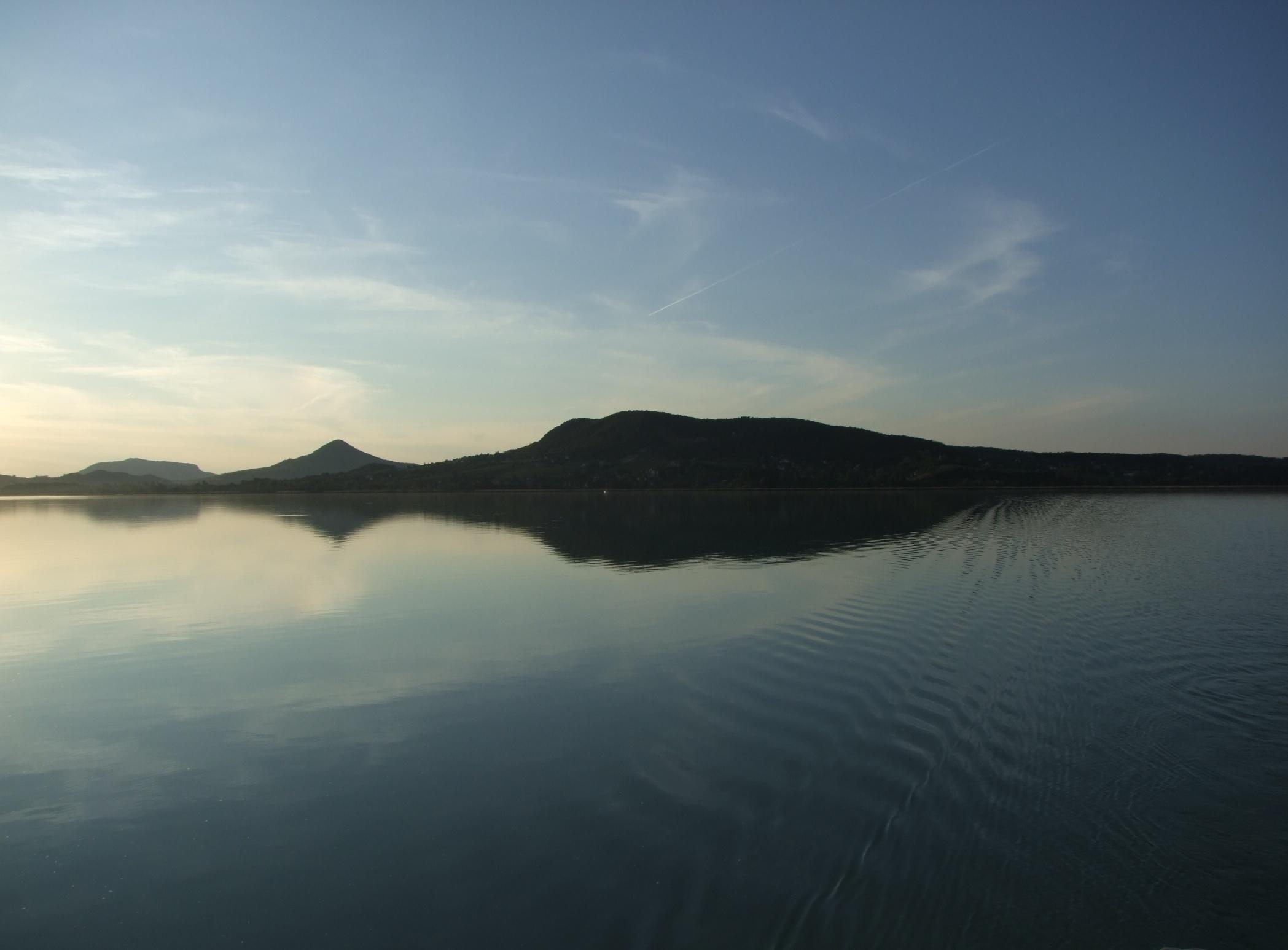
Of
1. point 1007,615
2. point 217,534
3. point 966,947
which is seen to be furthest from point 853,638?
Result: point 217,534

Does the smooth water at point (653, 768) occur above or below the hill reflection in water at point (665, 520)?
below

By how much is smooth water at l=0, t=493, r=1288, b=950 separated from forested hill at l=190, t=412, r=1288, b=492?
117608 mm

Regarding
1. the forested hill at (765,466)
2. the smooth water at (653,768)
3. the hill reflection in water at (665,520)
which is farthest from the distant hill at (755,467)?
the smooth water at (653,768)

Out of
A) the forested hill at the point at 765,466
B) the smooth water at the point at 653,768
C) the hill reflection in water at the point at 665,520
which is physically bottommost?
the smooth water at the point at 653,768

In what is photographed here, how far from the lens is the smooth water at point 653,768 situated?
534 centimetres

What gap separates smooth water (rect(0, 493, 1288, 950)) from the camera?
210 inches

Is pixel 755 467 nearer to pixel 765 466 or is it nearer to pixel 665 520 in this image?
pixel 765 466

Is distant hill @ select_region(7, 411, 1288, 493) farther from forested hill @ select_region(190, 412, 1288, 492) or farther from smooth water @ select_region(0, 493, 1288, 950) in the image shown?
smooth water @ select_region(0, 493, 1288, 950)

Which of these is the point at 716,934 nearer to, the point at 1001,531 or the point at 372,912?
the point at 372,912

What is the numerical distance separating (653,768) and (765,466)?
14646cm

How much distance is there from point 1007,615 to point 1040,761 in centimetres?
878

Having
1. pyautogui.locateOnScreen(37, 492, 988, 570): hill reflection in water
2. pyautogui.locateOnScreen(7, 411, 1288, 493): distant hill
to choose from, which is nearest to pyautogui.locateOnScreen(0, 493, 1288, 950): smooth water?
pyautogui.locateOnScreen(37, 492, 988, 570): hill reflection in water

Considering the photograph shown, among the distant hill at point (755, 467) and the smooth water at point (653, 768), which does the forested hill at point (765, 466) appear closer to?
the distant hill at point (755, 467)

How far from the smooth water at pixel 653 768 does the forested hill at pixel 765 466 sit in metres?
118
